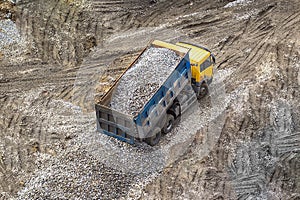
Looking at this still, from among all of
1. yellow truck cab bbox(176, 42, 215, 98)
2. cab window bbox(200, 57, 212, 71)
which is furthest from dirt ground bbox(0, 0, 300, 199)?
cab window bbox(200, 57, 212, 71)

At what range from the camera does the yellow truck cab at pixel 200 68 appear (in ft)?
62.8

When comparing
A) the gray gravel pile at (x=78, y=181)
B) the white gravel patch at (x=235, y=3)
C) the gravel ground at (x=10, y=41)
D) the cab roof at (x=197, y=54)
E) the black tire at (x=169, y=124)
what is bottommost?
the gray gravel pile at (x=78, y=181)

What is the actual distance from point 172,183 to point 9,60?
9475mm

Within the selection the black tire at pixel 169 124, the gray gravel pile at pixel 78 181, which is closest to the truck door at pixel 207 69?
the black tire at pixel 169 124

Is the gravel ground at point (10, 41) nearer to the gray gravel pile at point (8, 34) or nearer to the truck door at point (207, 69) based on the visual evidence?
the gray gravel pile at point (8, 34)

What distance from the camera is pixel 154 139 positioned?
18.2 metres

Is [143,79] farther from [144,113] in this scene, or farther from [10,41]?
[10,41]

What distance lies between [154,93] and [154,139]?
73.0 inches

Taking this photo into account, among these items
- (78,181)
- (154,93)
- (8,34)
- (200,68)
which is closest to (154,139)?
(154,93)

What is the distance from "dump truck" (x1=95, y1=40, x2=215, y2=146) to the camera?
1727cm

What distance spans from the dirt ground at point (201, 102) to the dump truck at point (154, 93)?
36.2 inches

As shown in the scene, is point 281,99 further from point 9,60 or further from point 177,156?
point 9,60

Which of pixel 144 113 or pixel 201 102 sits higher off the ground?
pixel 144 113

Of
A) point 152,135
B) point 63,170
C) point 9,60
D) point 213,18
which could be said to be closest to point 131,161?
point 152,135
